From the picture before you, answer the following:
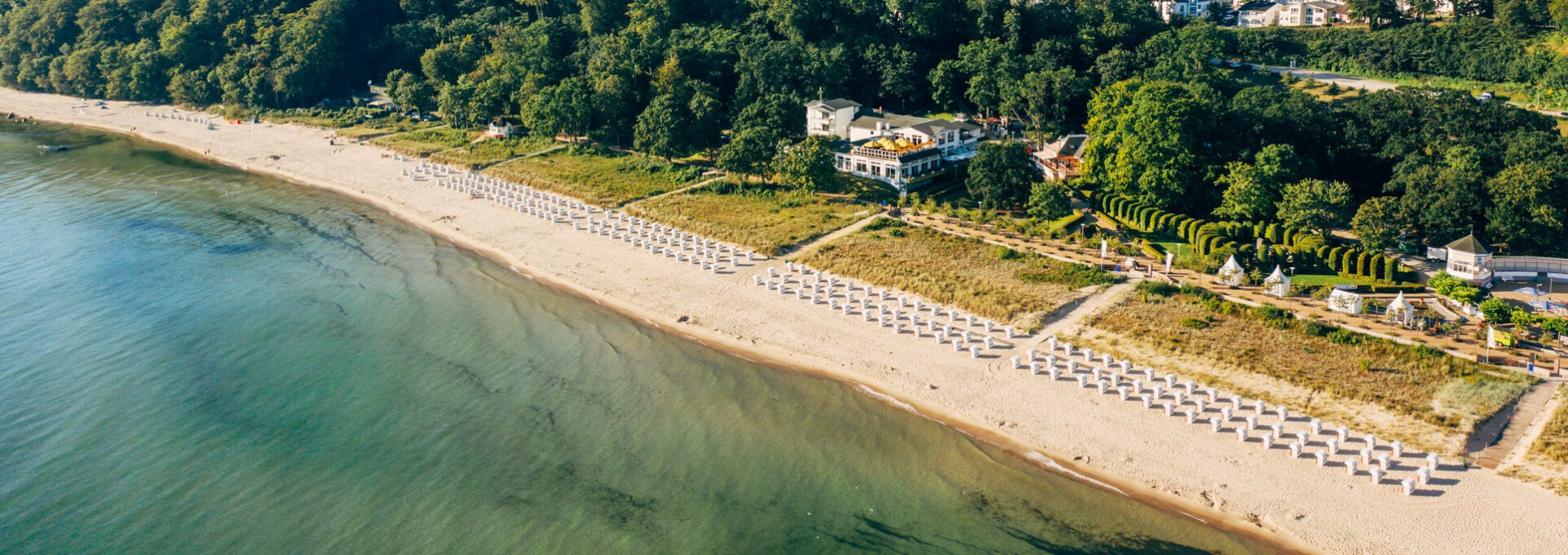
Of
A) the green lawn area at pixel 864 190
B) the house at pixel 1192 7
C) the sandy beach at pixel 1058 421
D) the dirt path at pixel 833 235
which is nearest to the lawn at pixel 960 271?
the dirt path at pixel 833 235

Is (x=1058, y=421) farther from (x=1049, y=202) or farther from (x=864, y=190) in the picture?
(x=864, y=190)

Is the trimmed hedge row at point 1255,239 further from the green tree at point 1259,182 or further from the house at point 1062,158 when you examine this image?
the house at point 1062,158

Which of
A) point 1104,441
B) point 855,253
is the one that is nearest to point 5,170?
point 855,253

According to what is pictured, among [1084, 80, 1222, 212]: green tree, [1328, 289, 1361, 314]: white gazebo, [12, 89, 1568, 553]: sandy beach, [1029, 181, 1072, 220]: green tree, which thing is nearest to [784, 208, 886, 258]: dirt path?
[12, 89, 1568, 553]: sandy beach

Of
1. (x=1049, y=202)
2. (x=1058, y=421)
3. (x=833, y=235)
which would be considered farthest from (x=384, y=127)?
(x=1058, y=421)

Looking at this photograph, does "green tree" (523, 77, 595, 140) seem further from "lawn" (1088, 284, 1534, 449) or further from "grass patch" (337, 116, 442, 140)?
"lawn" (1088, 284, 1534, 449)
